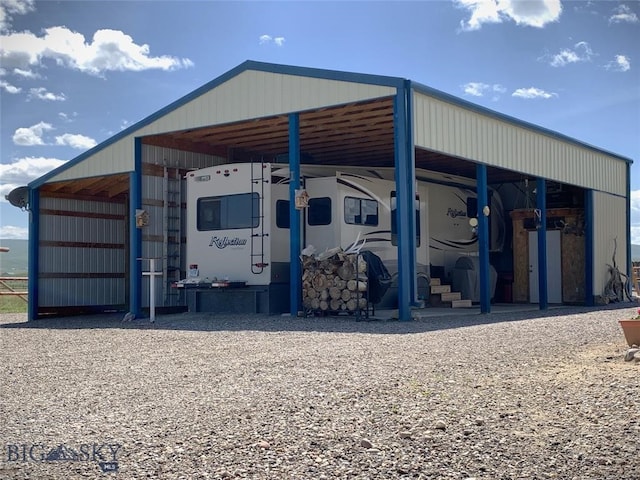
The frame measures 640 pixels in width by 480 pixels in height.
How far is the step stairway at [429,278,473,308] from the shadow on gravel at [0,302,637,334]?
196 centimetres

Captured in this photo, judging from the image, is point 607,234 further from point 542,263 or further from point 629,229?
point 542,263

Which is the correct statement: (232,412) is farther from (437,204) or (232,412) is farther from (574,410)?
(437,204)

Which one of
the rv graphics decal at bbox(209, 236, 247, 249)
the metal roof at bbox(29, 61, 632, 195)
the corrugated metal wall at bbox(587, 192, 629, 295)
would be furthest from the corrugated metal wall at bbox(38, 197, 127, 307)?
the corrugated metal wall at bbox(587, 192, 629, 295)

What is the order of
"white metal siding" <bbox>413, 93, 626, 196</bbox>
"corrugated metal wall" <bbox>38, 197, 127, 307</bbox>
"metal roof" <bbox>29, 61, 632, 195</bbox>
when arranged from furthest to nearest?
"corrugated metal wall" <bbox>38, 197, 127, 307</bbox>, "metal roof" <bbox>29, 61, 632, 195</bbox>, "white metal siding" <bbox>413, 93, 626, 196</bbox>

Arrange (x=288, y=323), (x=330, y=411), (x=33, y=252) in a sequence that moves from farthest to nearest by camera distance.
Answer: (x=33, y=252) < (x=288, y=323) < (x=330, y=411)

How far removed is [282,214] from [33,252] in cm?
703

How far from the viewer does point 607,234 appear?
72.5 feet

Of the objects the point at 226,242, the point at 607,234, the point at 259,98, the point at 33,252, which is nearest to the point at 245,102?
the point at 259,98

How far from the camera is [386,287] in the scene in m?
14.2

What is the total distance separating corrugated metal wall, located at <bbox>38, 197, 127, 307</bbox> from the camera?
1894 centimetres

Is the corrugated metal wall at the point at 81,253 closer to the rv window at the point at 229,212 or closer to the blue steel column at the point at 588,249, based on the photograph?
the rv window at the point at 229,212

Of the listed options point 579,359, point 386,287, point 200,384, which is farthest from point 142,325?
point 579,359

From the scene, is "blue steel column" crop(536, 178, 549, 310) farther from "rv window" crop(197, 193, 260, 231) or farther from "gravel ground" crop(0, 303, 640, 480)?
"gravel ground" crop(0, 303, 640, 480)

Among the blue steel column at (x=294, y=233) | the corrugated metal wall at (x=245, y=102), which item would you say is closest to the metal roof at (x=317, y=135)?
the corrugated metal wall at (x=245, y=102)
